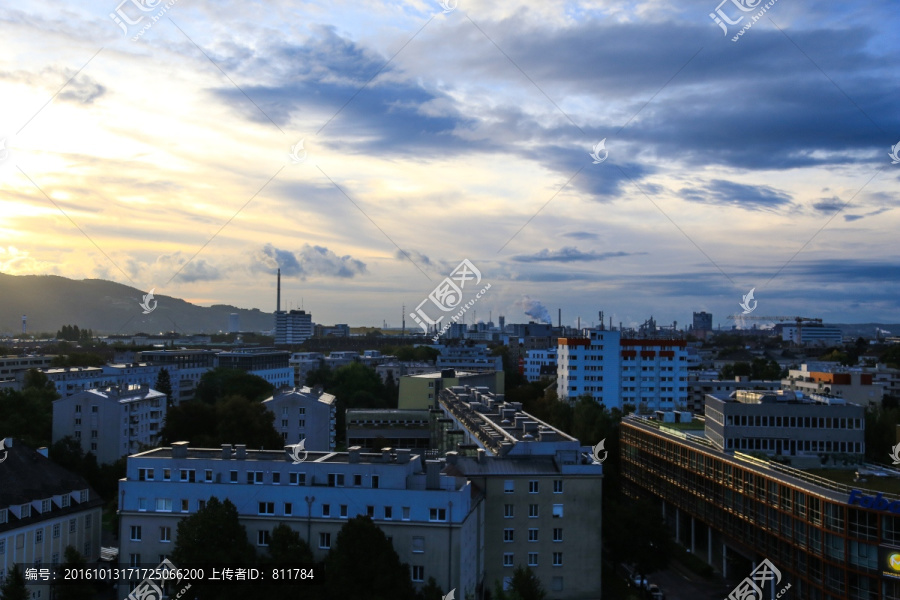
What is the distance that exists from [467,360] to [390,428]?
35575 millimetres

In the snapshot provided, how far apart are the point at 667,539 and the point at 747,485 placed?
9.91 feet

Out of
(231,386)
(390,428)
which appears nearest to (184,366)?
(231,386)

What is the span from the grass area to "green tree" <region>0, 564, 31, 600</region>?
20.7m

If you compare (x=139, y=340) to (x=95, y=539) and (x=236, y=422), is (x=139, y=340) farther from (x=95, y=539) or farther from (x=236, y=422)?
(x=95, y=539)

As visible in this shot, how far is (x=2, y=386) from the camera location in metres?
55.4

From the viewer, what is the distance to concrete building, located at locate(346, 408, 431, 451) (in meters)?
47.5

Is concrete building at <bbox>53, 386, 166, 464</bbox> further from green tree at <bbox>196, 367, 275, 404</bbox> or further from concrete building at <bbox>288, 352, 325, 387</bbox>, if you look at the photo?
concrete building at <bbox>288, 352, 325, 387</bbox>

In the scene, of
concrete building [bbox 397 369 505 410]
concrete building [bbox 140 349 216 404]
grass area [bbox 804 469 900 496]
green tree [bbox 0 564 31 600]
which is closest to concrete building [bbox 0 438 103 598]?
green tree [bbox 0 564 31 600]

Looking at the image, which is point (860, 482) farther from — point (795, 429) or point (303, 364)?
point (303, 364)

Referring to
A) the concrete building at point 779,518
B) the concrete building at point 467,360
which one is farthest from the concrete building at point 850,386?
the concrete building at point 467,360

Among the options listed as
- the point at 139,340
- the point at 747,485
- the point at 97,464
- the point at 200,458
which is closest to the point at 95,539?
the point at 200,458

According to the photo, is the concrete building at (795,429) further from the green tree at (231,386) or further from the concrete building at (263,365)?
the concrete building at (263,365)

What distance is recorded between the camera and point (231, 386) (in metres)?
55.4

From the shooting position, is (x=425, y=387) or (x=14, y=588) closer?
(x=14, y=588)
